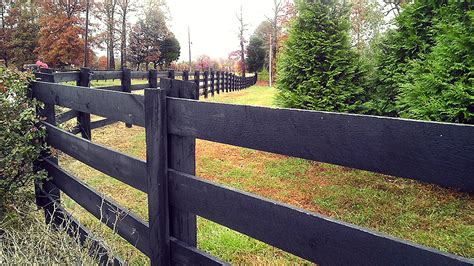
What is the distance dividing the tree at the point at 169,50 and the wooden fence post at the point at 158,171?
40.4m

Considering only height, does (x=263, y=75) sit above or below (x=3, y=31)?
below

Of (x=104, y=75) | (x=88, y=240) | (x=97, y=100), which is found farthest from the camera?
(x=104, y=75)

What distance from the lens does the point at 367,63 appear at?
6234 mm

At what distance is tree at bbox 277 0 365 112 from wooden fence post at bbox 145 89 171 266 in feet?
14.6

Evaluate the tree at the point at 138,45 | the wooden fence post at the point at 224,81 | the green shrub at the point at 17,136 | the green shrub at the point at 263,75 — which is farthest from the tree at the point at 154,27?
Result: the green shrub at the point at 17,136

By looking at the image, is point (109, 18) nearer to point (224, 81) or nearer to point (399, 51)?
point (224, 81)

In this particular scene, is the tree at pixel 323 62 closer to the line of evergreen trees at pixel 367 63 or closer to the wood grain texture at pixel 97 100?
the line of evergreen trees at pixel 367 63

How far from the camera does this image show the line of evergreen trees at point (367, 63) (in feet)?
14.6

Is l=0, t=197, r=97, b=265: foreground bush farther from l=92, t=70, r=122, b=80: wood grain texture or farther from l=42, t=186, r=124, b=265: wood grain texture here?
l=92, t=70, r=122, b=80: wood grain texture

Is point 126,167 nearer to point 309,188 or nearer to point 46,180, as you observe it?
point 46,180

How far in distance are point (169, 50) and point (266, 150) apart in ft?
138

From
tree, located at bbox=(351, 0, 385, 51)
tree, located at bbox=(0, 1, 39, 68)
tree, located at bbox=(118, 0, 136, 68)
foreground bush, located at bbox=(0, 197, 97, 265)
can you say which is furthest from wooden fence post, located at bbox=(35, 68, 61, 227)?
tree, located at bbox=(0, 1, 39, 68)

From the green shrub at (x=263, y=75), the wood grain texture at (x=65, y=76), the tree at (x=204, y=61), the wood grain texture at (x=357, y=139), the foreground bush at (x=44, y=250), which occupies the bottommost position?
the foreground bush at (x=44, y=250)

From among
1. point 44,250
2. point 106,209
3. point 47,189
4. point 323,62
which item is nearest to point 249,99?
point 323,62
